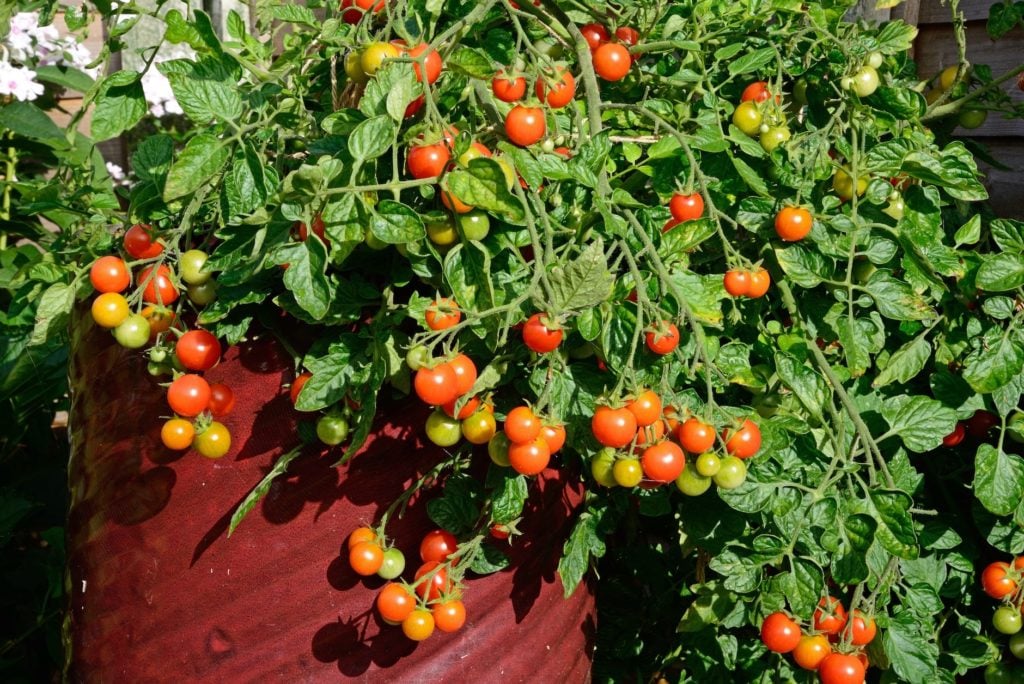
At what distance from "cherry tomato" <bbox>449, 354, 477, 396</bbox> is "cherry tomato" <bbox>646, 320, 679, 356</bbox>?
18 centimetres

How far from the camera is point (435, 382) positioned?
2.79 feet

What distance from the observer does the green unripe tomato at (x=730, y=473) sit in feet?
3.12

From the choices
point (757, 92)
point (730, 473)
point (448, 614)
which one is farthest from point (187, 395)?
point (757, 92)

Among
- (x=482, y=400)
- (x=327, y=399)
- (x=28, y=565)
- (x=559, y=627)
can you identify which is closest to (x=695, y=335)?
(x=482, y=400)

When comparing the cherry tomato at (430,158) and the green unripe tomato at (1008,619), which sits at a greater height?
the cherry tomato at (430,158)

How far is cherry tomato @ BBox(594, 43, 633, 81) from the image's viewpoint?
1.14 m

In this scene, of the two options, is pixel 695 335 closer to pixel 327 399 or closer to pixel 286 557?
pixel 327 399

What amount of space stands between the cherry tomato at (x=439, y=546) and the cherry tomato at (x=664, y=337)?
1.12 ft

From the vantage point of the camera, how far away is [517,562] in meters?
1.19

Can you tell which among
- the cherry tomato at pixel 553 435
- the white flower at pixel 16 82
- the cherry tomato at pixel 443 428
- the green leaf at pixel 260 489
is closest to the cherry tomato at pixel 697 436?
the cherry tomato at pixel 553 435

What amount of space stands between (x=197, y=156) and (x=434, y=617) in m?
0.54

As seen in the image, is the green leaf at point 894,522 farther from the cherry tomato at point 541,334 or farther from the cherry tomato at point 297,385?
the cherry tomato at point 297,385

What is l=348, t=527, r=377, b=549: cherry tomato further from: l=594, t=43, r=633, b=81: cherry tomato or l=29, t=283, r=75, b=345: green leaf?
l=594, t=43, r=633, b=81: cherry tomato

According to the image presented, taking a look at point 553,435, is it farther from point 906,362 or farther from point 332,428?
point 906,362
